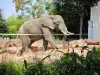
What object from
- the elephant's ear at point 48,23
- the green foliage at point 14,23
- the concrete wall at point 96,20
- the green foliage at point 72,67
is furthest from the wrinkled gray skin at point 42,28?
the green foliage at point 14,23

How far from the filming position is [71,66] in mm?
2543

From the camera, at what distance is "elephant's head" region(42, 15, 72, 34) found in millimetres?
12521

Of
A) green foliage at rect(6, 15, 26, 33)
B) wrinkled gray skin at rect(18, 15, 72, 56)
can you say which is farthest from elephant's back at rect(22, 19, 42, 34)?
green foliage at rect(6, 15, 26, 33)

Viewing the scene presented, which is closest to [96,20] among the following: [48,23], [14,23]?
[14,23]

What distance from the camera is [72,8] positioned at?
75.9 ft

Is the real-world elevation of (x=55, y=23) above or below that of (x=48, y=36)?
above

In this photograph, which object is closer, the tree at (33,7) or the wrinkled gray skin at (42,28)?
the wrinkled gray skin at (42,28)

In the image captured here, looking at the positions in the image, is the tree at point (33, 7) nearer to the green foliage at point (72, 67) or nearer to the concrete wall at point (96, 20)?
the concrete wall at point (96, 20)

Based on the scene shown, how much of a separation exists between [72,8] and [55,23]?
10631 mm

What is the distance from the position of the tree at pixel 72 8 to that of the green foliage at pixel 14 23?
15.7 ft

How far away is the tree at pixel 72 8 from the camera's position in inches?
896

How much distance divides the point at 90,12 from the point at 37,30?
11587 millimetres

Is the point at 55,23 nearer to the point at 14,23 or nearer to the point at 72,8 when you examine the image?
the point at 72,8

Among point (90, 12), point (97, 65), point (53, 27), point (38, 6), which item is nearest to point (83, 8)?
point (90, 12)
